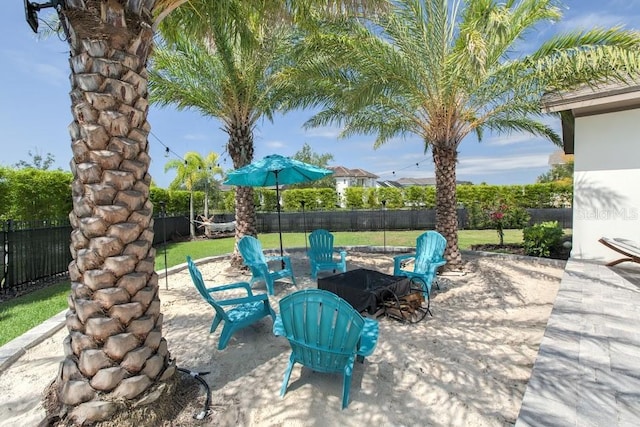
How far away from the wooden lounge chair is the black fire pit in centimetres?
407

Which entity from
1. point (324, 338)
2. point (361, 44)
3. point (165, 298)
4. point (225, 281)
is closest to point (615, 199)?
point (361, 44)

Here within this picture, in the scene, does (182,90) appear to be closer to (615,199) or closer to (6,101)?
(6,101)

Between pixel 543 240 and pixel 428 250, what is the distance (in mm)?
4795

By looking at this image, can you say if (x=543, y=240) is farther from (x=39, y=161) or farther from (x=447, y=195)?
(x=39, y=161)

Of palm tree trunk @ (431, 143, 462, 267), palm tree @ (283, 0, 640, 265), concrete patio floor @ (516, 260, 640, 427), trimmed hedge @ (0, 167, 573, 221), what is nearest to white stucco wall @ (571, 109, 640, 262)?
palm tree @ (283, 0, 640, 265)

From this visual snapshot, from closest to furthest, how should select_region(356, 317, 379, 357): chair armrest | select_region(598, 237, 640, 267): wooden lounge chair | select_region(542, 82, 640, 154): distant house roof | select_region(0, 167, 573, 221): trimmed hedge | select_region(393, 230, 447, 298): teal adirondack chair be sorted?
select_region(356, 317, 379, 357): chair armrest
select_region(598, 237, 640, 267): wooden lounge chair
select_region(393, 230, 447, 298): teal adirondack chair
select_region(542, 82, 640, 154): distant house roof
select_region(0, 167, 573, 221): trimmed hedge

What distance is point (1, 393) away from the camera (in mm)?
3150

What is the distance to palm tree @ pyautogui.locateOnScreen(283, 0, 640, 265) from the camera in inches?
223

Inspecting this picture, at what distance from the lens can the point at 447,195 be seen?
27.5ft

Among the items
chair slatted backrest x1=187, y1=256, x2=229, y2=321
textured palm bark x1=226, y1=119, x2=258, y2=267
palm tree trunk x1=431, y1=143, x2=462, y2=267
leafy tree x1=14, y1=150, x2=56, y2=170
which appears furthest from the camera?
leafy tree x1=14, y1=150, x2=56, y2=170

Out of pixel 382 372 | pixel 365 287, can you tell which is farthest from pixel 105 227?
pixel 365 287

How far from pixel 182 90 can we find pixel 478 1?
22.6 ft

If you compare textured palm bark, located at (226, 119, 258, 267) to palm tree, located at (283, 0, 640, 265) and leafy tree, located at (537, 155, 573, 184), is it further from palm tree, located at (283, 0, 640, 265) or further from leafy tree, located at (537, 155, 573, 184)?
leafy tree, located at (537, 155, 573, 184)

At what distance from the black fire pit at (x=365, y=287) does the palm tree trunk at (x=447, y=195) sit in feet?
10.4
